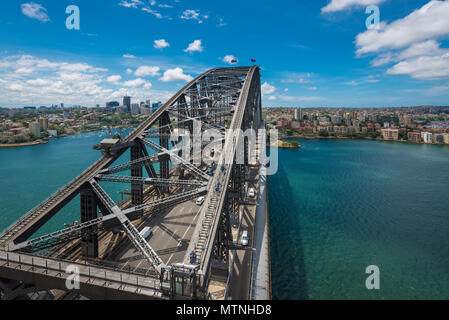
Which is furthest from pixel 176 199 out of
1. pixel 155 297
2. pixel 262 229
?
pixel 262 229

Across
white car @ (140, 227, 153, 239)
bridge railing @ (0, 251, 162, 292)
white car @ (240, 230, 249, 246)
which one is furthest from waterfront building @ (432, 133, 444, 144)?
bridge railing @ (0, 251, 162, 292)

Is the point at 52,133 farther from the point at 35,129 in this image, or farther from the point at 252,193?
the point at 252,193

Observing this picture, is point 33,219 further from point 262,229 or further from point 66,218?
point 66,218

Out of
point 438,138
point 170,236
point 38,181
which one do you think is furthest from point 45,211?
point 438,138

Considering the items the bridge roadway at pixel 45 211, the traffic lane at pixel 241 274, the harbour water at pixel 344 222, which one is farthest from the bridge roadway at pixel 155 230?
the harbour water at pixel 344 222

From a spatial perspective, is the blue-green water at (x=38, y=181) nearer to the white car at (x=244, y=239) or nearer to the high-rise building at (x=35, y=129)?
the white car at (x=244, y=239)

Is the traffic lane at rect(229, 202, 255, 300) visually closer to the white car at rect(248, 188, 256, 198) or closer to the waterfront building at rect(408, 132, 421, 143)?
the white car at rect(248, 188, 256, 198)
